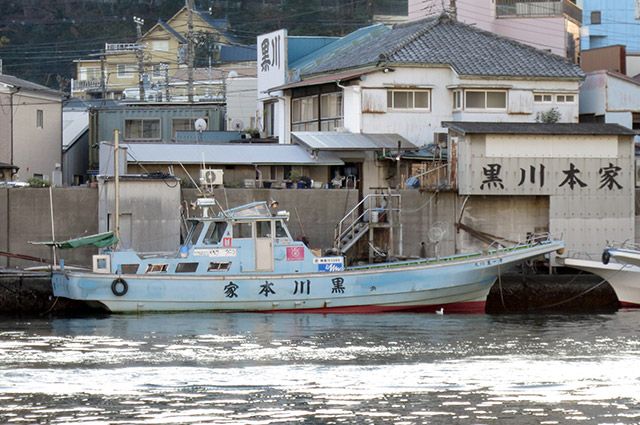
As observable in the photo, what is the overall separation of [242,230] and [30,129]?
1546 centimetres

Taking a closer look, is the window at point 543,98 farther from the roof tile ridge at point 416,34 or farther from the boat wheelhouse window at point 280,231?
the boat wheelhouse window at point 280,231

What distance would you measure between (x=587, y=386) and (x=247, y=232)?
545 inches

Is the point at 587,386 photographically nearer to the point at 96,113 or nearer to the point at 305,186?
the point at 305,186

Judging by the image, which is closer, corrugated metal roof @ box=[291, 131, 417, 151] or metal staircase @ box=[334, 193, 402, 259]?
metal staircase @ box=[334, 193, 402, 259]

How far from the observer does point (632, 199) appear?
1620 inches

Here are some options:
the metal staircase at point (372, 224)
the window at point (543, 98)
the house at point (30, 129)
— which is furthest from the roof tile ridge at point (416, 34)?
the house at point (30, 129)

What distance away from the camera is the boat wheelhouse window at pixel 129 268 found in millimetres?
36219

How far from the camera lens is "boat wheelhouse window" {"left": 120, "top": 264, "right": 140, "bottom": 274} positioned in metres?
36.2

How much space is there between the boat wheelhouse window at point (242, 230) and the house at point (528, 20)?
22787 millimetres

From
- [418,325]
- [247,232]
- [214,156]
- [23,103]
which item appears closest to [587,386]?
[418,325]

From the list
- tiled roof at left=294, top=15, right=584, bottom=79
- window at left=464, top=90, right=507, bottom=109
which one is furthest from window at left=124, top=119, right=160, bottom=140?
window at left=464, top=90, right=507, bottom=109

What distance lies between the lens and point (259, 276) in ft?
119

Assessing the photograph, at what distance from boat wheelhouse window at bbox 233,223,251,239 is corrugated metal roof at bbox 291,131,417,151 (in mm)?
7056

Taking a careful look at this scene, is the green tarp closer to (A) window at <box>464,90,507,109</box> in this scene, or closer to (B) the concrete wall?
(B) the concrete wall
